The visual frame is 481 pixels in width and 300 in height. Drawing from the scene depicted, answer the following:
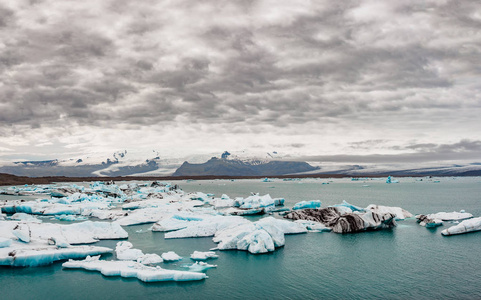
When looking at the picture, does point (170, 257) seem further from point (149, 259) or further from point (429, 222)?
point (429, 222)

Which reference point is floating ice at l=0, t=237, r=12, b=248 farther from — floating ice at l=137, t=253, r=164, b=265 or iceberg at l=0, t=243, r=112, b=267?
floating ice at l=137, t=253, r=164, b=265

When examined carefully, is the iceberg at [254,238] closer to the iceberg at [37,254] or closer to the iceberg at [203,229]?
the iceberg at [203,229]

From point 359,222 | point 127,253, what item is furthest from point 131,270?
point 359,222

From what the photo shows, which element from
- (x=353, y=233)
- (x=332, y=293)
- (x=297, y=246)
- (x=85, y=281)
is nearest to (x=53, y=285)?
(x=85, y=281)

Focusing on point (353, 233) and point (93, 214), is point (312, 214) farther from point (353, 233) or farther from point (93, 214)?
point (93, 214)

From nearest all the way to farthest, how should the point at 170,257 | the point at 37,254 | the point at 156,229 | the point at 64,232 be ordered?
the point at 37,254
the point at 170,257
the point at 64,232
the point at 156,229

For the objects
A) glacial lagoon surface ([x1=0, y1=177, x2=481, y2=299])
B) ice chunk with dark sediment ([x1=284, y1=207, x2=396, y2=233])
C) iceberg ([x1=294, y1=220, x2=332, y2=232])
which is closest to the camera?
glacial lagoon surface ([x1=0, y1=177, x2=481, y2=299])

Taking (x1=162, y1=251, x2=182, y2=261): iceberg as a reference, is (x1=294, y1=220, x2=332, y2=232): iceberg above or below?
below

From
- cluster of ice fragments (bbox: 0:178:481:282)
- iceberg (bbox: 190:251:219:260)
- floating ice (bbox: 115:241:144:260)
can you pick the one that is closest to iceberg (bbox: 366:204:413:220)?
cluster of ice fragments (bbox: 0:178:481:282)

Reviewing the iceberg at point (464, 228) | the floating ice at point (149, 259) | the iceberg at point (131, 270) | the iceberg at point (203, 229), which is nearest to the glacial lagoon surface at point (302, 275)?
the iceberg at point (131, 270)
